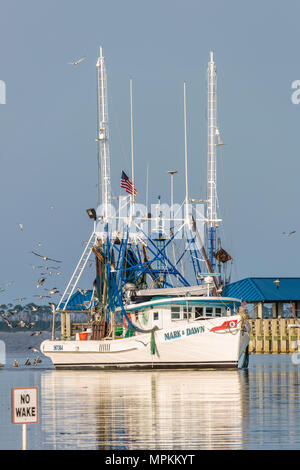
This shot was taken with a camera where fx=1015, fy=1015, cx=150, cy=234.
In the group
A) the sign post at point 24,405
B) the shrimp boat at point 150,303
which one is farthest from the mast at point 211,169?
the sign post at point 24,405

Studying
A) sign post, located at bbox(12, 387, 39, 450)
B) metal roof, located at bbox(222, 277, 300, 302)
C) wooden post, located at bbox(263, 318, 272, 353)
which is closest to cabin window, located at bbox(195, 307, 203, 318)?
sign post, located at bbox(12, 387, 39, 450)

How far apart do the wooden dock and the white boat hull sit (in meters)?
43.4

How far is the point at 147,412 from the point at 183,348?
30.4 m

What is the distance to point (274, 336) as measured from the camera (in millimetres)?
116750

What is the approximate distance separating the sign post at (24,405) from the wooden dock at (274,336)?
9376 centimetres

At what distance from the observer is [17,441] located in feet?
95.8

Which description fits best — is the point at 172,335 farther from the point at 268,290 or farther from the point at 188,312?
the point at 268,290

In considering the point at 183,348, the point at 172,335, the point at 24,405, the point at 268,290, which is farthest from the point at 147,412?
the point at 268,290

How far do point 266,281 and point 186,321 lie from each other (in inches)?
2511

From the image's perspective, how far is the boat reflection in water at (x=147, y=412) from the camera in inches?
1101

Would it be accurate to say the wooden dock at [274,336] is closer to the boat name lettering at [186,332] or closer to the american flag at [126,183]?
the american flag at [126,183]

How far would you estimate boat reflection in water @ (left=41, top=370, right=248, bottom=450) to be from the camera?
28.0 meters
